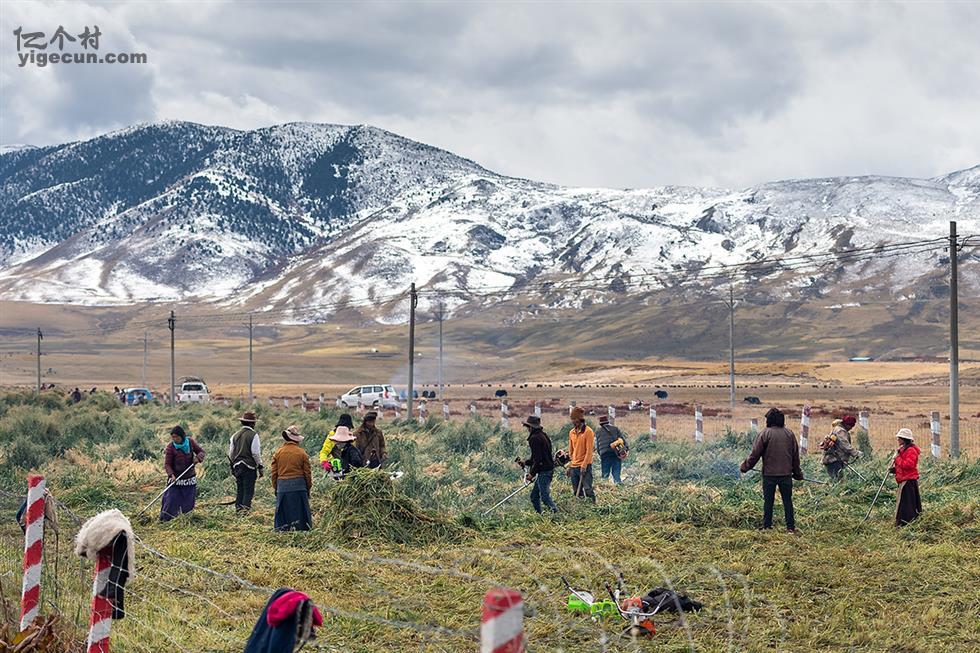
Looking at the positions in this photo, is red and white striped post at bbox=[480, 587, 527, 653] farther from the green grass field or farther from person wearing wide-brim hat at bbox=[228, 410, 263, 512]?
person wearing wide-brim hat at bbox=[228, 410, 263, 512]

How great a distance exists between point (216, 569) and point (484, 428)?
20326mm

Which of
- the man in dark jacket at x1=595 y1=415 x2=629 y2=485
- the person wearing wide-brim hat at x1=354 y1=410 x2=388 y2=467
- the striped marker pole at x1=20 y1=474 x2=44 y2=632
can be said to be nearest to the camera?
the striped marker pole at x1=20 y1=474 x2=44 y2=632

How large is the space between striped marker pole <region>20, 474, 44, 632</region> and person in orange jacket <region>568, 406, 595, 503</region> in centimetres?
1000

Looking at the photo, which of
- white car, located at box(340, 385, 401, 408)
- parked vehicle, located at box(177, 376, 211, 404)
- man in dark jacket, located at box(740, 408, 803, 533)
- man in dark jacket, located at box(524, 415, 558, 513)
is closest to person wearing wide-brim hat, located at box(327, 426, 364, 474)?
A: man in dark jacket, located at box(524, 415, 558, 513)

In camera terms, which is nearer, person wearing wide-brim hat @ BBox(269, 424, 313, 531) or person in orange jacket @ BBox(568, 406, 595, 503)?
person wearing wide-brim hat @ BBox(269, 424, 313, 531)

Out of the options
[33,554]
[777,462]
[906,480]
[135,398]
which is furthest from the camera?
[135,398]

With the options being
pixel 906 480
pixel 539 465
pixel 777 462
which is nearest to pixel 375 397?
pixel 539 465

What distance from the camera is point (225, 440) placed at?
99.3ft

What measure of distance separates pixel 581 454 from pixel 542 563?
4.95 m

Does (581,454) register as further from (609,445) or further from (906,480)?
(906,480)

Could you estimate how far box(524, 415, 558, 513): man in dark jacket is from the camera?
53.4ft

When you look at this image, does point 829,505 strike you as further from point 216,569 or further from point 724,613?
point 216,569

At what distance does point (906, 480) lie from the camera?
1502 centimetres

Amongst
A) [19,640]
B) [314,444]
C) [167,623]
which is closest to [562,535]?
[167,623]
